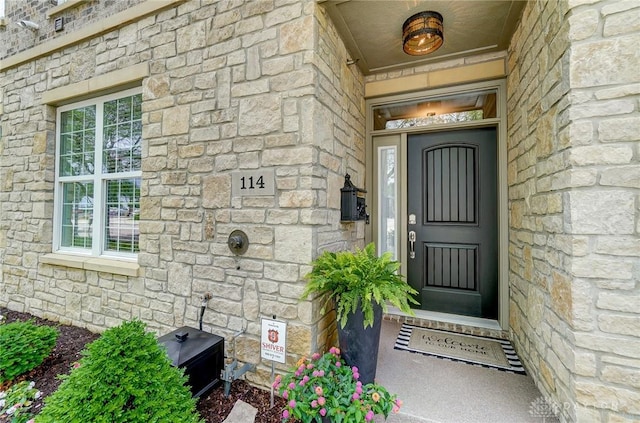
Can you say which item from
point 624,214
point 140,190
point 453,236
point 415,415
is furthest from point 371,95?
point 415,415

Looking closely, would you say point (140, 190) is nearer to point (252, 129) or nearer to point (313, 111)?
point (252, 129)

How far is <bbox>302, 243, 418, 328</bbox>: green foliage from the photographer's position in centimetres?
177

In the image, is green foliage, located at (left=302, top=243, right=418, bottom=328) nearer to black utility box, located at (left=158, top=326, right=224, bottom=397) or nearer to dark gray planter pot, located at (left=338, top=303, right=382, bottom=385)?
dark gray planter pot, located at (left=338, top=303, right=382, bottom=385)

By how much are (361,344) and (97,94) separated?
12.4ft

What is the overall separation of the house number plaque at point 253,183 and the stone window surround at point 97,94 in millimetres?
1412

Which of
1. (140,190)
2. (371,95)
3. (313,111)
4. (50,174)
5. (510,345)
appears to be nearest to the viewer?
(313,111)

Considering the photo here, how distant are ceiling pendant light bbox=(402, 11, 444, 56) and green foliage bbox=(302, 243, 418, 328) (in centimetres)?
181

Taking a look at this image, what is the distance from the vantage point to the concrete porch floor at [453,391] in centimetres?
167

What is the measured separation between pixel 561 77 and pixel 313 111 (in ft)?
4.84

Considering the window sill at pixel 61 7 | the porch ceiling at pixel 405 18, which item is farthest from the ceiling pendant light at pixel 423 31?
the window sill at pixel 61 7

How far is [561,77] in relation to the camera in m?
1.58

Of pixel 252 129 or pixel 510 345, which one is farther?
pixel 510 345

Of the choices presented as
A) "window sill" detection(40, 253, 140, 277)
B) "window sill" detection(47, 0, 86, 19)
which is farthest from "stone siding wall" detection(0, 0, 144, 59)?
"window sill" detection(40, 253, 140, 277)

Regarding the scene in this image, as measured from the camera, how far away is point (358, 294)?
1.80 m
